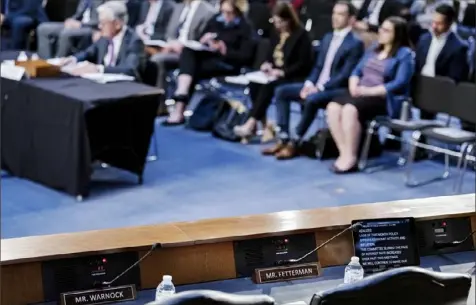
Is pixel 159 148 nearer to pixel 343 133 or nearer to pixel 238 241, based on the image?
pixel 343 133

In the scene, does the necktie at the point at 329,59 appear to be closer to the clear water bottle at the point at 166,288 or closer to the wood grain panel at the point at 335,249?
the wood grain panel at the point at 335,249

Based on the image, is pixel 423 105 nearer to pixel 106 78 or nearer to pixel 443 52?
pixel 443 52

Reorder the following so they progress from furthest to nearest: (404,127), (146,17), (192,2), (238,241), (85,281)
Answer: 1. (146,17)
2. (192,2)
3. (404,127)
4. (238,241)
5. (85,281)

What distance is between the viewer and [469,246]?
2941 mm

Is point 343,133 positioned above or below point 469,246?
below

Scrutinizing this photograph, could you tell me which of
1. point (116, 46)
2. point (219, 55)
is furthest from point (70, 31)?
point (116, 46)

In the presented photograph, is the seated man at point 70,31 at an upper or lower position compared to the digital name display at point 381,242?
lower

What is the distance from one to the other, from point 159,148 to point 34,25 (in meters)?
3.40

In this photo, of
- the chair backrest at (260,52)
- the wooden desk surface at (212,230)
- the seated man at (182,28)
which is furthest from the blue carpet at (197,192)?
the wooden desk surface at (212,230)

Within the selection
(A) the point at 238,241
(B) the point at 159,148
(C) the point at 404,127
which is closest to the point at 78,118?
(B) the point at 159,148

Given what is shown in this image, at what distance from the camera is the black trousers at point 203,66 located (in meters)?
7.49

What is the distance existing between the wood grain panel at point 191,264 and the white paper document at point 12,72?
3.28 meters

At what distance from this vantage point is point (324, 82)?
654cm

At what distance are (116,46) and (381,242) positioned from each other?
4.01 metres
